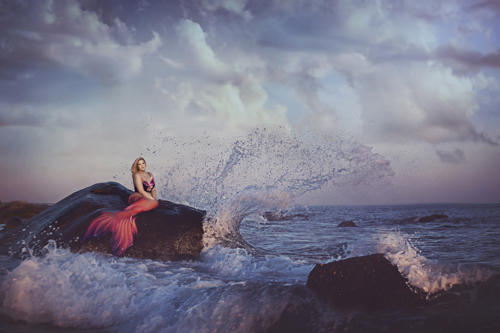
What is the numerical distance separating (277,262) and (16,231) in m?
6.89

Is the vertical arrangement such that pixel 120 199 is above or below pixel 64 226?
above

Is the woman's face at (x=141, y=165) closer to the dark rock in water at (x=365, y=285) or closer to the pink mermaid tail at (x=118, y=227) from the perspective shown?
the pink mermaid tail at (x=118, y=227)

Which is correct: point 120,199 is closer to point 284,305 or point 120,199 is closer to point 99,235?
point 99,235

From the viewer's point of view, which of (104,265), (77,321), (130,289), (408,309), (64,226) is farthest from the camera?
(64,226)

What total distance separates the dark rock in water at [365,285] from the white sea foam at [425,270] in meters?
0.15

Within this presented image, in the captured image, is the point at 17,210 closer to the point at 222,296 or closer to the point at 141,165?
the point at 141,165

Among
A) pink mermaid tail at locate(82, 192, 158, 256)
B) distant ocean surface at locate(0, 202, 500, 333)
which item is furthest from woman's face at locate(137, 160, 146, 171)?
distant ocean surface at locate(0, 202, 500, 333)

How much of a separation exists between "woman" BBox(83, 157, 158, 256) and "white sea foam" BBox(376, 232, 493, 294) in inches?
176

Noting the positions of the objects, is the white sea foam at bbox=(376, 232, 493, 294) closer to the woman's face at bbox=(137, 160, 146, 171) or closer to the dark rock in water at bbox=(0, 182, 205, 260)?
the dark rock in water at bbox=(0, 182, 205, 260)

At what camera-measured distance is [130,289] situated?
4031 mm

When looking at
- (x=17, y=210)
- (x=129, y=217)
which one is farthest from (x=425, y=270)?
(x=17, y=210)

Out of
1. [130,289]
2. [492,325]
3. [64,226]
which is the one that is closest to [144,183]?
[64,226]

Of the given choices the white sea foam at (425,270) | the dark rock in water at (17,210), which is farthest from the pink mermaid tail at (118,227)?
the dark rock in water at (17,210)

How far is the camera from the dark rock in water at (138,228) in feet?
19.7
